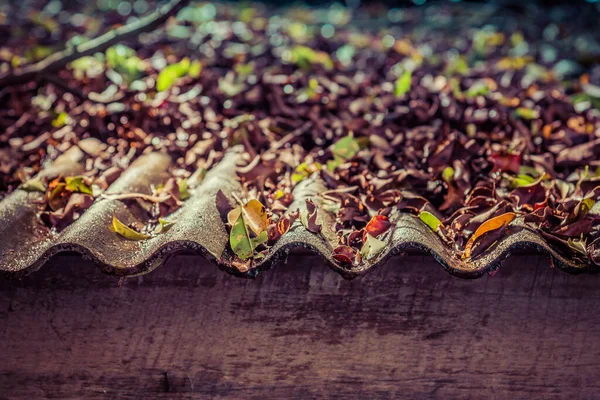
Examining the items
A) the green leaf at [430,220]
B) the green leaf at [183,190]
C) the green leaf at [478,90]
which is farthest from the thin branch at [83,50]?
the green leaf at [430,220]

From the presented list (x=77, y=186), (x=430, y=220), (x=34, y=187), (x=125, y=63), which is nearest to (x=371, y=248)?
(x=430, y=220)

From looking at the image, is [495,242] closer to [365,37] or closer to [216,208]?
[216,208]

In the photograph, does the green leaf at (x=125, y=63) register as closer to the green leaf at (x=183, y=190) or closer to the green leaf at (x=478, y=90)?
the green leaf at (x=183, y=190)

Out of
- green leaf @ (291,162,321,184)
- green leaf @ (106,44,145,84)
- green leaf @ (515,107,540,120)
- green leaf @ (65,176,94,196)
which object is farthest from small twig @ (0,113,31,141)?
green leaf @ (515,107,540,120)

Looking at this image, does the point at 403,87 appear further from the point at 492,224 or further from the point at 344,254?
the point at 344,254

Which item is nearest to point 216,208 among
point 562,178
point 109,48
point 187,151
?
point 187,151

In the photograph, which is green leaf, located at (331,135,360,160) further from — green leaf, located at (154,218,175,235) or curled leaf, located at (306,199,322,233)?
green leaf, located at (154,218,175,235)
